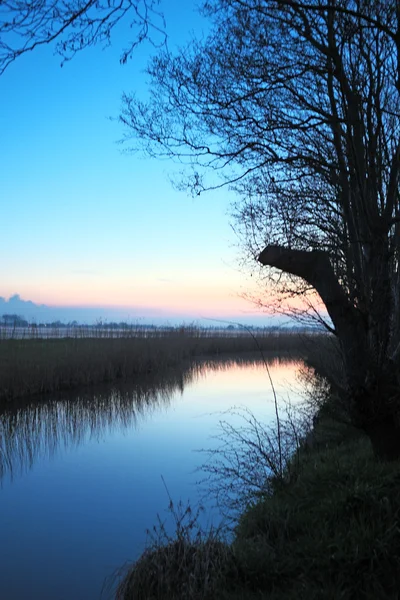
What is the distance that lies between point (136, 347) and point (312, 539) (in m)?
16.3

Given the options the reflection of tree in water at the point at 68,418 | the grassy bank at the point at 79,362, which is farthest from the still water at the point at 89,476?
the grassy bank at the point at 79,362

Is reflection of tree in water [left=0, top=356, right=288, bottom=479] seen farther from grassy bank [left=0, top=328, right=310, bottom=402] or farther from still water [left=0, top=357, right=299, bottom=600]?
grassy bank [left=0, top=328, right=310, bottom=402]

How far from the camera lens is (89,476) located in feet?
22.2

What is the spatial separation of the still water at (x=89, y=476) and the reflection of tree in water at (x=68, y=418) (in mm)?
21

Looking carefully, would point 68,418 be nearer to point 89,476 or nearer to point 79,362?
point 89,476

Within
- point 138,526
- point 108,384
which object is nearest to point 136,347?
point 108,384

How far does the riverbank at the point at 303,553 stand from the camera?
2811 millimetres

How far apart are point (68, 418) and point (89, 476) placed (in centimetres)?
341

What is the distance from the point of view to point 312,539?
3.18m

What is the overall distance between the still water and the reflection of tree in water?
0.07 feet

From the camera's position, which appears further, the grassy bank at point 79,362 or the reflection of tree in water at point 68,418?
the grassy bank at point 79,362

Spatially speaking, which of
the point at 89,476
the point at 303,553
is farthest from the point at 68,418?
the point at 303,553

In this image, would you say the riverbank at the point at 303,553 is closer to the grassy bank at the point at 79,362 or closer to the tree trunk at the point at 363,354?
the tree trunk at the point at 363,354

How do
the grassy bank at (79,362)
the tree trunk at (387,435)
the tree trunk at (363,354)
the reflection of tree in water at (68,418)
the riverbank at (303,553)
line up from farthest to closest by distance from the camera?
the grassy bank at (79,362) < the reflection of tree in water at (68,418) < the tree trunk at (387,435) < the tree trunk at (363,354) < the riverbank at (303,553)
